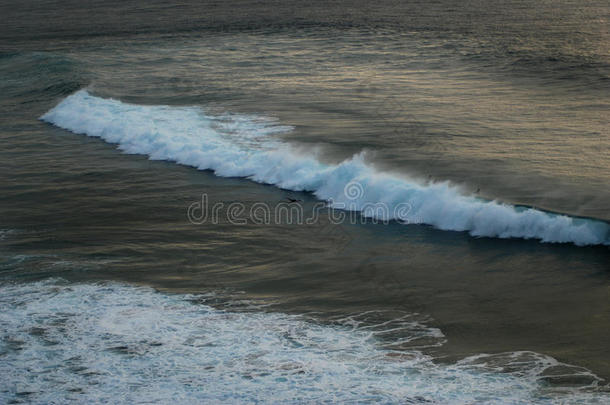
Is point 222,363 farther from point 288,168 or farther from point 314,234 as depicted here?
point 288,168

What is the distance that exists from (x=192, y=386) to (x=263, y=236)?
15.0 ft

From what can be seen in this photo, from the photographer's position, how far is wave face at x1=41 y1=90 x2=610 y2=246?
1197 cm

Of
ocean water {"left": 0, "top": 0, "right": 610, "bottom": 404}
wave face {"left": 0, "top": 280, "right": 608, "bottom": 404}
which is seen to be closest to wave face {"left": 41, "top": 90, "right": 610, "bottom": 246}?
ocean water {"left": 0, "top": 0, "right": 610, "bottom": 404}

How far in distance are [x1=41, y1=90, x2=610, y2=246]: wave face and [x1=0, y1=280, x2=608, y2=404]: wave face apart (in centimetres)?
391

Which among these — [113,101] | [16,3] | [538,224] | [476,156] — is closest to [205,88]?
[113,101]

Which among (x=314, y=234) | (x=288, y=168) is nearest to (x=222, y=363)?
(x=314, y=234)

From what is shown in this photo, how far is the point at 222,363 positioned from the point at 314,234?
4.34 m

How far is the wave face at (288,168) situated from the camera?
11969 mm

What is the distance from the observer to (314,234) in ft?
40.3

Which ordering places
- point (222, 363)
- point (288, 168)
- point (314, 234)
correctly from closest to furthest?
point (222, 363) < point (314, 234) < point (288, 168)

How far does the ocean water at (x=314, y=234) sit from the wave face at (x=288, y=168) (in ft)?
0.17

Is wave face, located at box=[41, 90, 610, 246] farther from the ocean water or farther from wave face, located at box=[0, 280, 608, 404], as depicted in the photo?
wave face, located at box=[0, 280, 608, 404]

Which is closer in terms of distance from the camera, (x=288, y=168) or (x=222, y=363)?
(x=222, y=363)

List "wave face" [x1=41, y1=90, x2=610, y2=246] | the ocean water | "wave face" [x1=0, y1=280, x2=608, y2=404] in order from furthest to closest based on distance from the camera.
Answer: "wave face" [x1=41, y1=90, x2=610, y2=246]
the ocean water
"wave face" [x1=0, y1=280, x2=608, y2=404]
